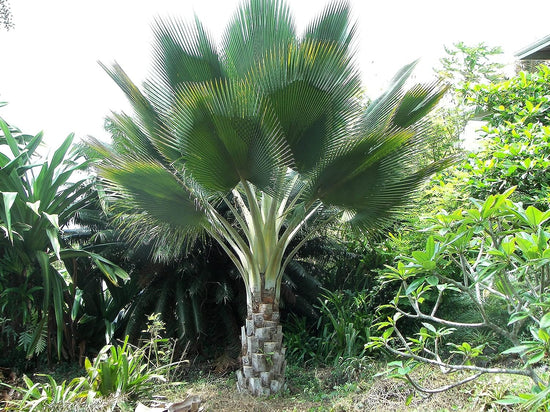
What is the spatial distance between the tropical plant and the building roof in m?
6.74

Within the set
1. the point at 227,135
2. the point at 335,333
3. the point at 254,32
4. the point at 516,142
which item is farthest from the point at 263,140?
the point at 335,333

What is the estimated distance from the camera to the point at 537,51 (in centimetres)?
702

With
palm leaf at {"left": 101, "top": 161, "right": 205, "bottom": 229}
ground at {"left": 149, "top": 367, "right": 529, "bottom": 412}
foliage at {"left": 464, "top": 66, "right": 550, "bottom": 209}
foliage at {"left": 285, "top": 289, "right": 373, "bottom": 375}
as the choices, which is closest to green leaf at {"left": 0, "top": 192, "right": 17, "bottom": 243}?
palm leaf at {"left": 101, "top": 161, "right": 205, "bottom": 229}

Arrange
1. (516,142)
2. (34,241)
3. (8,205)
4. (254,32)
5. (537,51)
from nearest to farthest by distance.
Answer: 1. (516,142)
2. (8,205)
3. (254,32)
4. (34,241)
5. (537,51)

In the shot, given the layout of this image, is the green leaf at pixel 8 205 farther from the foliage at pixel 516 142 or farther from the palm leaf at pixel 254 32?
the foliage at pixel 516 142

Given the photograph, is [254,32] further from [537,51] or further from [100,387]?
[537,51]

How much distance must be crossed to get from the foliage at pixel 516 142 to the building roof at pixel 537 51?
5.01 feet

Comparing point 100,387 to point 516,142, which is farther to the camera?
point 516,142

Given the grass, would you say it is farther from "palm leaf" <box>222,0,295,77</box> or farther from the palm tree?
"palm leaf" <box>222,0,295,77</box>

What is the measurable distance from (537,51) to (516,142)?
10.6 feet

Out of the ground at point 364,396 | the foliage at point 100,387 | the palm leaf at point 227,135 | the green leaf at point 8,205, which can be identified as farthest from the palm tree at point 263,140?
the foliage at point 100,387

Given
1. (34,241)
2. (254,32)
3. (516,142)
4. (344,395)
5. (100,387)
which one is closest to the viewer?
(100,387)

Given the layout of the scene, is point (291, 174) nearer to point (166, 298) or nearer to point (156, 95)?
point (156, 95)

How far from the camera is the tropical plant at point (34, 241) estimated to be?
5.97 meters
